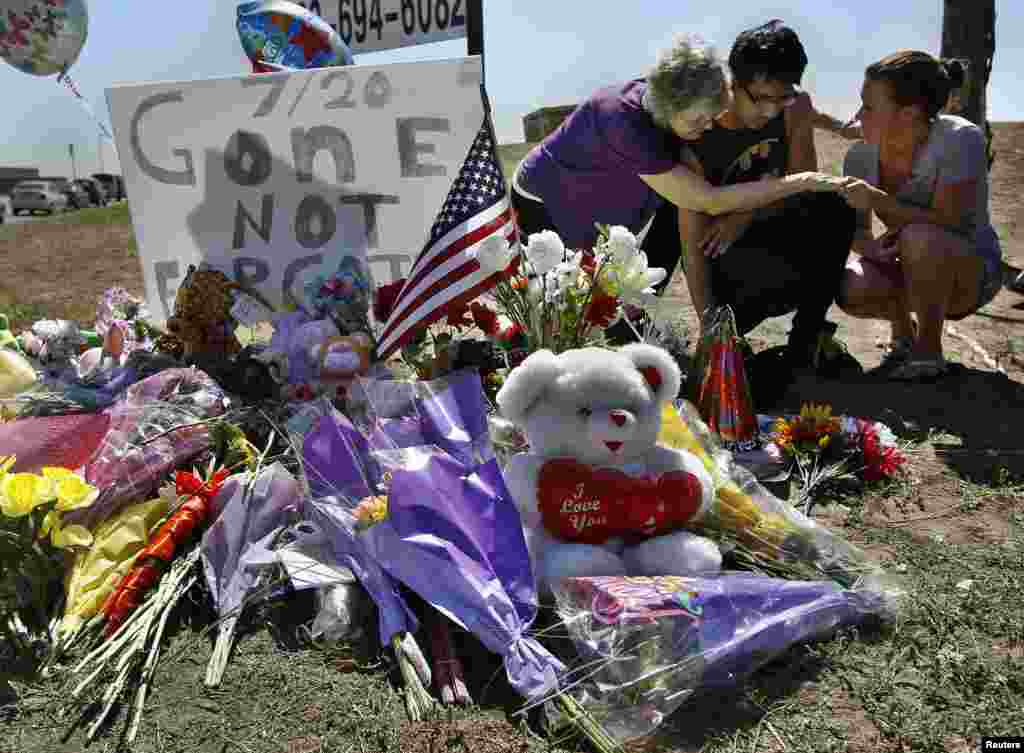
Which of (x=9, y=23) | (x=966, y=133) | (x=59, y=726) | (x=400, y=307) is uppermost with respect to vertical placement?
(x=9, y=23)

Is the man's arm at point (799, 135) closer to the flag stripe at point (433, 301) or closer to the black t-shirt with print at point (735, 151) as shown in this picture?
the black t-shirt with print at point (735, 151)

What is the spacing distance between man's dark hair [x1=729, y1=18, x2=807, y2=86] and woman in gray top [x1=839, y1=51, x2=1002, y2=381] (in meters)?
0.57

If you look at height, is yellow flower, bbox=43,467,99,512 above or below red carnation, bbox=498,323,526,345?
below

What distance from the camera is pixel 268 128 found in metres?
3.71

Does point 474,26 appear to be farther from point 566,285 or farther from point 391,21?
point 566,285

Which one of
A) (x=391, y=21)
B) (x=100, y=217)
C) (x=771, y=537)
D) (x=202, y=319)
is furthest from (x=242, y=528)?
(x=100, y=217)

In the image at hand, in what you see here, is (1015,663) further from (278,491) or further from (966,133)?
(966,133)

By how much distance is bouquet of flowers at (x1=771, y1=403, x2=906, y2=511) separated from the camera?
9.32ft

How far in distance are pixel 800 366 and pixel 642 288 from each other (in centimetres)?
161

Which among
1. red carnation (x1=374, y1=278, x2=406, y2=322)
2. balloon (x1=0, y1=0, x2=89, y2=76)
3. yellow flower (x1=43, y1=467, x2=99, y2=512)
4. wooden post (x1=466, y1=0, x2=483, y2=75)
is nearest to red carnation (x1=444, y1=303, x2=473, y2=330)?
red carnation (x1=374, y1=278, x2=406, y2=322)

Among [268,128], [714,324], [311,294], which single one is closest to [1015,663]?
[714,324]

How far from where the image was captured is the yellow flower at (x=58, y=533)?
2115 millimetres

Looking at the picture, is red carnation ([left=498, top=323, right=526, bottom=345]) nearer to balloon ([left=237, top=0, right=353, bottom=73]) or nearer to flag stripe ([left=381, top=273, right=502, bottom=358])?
flag stripe ([left=381, top=273, right=502, bottom=358])

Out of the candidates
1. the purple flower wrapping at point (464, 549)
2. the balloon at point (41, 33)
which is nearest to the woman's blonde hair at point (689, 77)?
the purple flower wrapping at point (464, 549)
